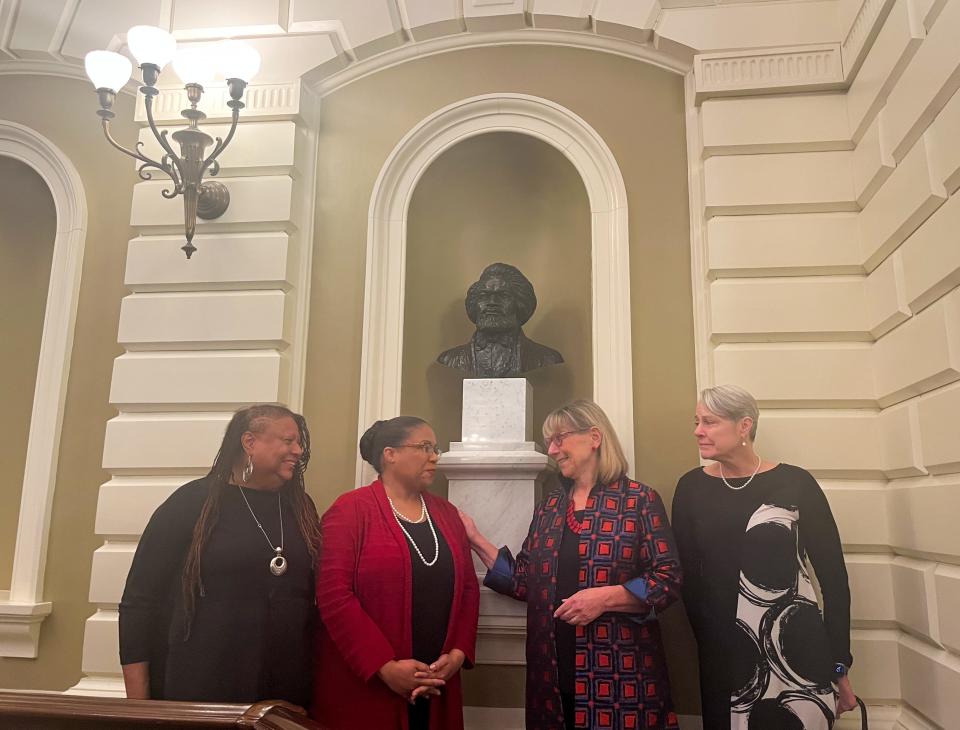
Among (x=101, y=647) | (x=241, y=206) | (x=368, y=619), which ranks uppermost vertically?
(x=241, y=206)

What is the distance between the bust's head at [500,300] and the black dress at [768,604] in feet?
4.00

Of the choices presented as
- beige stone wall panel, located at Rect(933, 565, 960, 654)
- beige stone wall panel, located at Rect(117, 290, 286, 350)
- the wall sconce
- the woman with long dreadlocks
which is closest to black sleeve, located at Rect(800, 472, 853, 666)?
beige stone wall panel, located at Rect(933, 565, 960, 654)

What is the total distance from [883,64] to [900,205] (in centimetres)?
58

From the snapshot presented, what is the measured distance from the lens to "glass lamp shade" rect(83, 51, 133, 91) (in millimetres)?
3289

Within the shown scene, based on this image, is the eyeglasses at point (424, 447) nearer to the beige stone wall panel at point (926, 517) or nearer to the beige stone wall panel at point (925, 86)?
the beige stone wall panel at point (926, 517)

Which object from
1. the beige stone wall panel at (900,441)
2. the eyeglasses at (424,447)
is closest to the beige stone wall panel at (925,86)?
the beige stone wall panel at (900,441)

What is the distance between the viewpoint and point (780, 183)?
3395mm

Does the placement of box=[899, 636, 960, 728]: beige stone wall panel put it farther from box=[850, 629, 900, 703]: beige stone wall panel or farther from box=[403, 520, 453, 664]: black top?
box=[403, 520, 453, 664]: black top

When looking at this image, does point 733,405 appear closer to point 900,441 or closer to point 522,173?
point 900,441

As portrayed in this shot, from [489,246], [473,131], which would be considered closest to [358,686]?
[489,246]

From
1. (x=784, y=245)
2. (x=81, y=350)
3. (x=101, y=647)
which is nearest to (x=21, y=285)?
(x=81, y=350)

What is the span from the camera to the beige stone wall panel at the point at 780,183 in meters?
3.34

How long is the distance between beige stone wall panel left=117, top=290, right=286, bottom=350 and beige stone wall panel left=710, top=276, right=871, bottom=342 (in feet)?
6.64

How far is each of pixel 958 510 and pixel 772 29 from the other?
2315 mm
